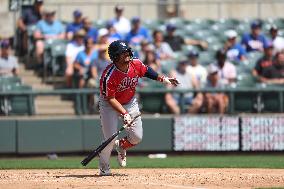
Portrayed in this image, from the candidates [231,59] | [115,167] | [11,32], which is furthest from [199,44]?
[115,167]

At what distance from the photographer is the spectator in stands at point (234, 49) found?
20156mm

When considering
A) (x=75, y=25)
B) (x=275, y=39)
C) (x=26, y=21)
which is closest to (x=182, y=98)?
(x=75, y=25)

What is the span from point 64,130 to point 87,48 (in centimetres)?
226

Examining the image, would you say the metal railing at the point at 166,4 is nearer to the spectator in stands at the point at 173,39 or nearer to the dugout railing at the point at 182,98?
the spectator in stands at the point at 173,39

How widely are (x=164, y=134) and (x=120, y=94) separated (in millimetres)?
5440

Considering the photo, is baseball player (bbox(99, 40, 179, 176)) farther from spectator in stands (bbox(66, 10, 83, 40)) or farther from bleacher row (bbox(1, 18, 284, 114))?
spectator in stands (bbox(66, 10, 83, 40))

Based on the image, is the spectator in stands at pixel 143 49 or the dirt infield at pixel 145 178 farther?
the spectator in stands at pixel 143 49

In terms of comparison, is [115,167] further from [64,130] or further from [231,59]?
[231,59]

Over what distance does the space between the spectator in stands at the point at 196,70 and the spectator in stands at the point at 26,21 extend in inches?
150

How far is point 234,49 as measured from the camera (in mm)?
20344

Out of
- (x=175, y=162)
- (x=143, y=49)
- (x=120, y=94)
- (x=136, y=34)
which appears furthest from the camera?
(x=136, y=34)

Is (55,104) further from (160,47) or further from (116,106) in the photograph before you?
(116,106)

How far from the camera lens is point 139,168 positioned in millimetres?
14508

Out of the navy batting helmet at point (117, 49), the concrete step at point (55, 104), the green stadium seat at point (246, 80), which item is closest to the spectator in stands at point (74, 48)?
the concrete step at point (55, 104)
